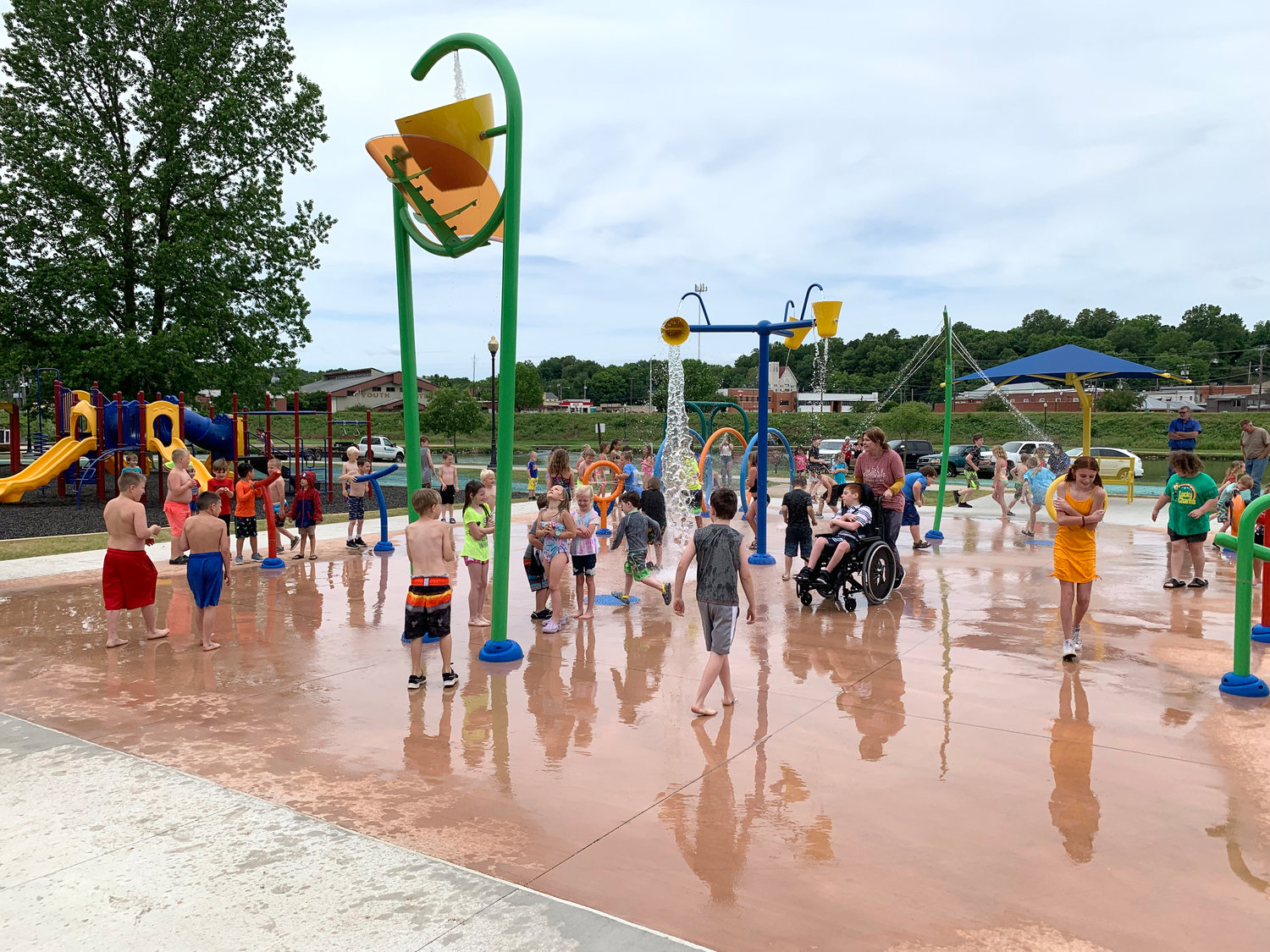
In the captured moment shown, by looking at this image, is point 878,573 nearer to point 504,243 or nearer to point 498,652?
point 498,652

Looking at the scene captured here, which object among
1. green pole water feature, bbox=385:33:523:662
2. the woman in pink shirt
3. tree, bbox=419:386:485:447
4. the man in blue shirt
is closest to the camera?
green pole water feature, bbox=385:33:523:662

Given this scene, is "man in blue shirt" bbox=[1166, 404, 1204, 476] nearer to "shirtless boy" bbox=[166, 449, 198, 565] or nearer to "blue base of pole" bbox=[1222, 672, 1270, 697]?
"blue base of pole" bbox=[1222, 672, 1270, 697]

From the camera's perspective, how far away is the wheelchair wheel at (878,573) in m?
9.21

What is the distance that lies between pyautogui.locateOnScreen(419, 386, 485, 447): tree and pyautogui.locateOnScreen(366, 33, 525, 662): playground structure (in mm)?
52011

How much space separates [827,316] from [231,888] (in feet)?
29.6

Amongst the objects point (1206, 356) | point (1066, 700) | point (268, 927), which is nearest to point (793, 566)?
point (1066, 700)

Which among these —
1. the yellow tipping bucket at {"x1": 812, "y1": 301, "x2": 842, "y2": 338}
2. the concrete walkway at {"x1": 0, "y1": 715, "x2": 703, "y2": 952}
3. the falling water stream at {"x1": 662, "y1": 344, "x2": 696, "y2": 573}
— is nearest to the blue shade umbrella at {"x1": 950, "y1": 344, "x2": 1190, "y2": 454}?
the falling water stream at {"x1": 662, "y1": 344, "x2": 696, "y2": 573}

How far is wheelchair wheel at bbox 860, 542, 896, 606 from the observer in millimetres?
9211

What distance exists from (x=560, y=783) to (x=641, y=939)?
1516mm

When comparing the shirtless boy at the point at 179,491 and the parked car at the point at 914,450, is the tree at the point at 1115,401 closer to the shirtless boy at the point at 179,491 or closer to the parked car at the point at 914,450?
the parked car at the point at 914,450

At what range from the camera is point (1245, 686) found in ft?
19.8

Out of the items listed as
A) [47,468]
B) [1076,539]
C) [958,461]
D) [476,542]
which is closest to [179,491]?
[476,542]

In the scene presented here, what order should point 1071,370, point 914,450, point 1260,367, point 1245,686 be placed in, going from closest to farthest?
point 1245,686 → point 1071,370 → point 914,450 → point 1260,367

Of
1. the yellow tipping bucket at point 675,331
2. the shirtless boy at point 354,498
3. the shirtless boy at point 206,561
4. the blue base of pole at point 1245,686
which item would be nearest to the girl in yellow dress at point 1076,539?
the blue base of pole at point 1245,686
